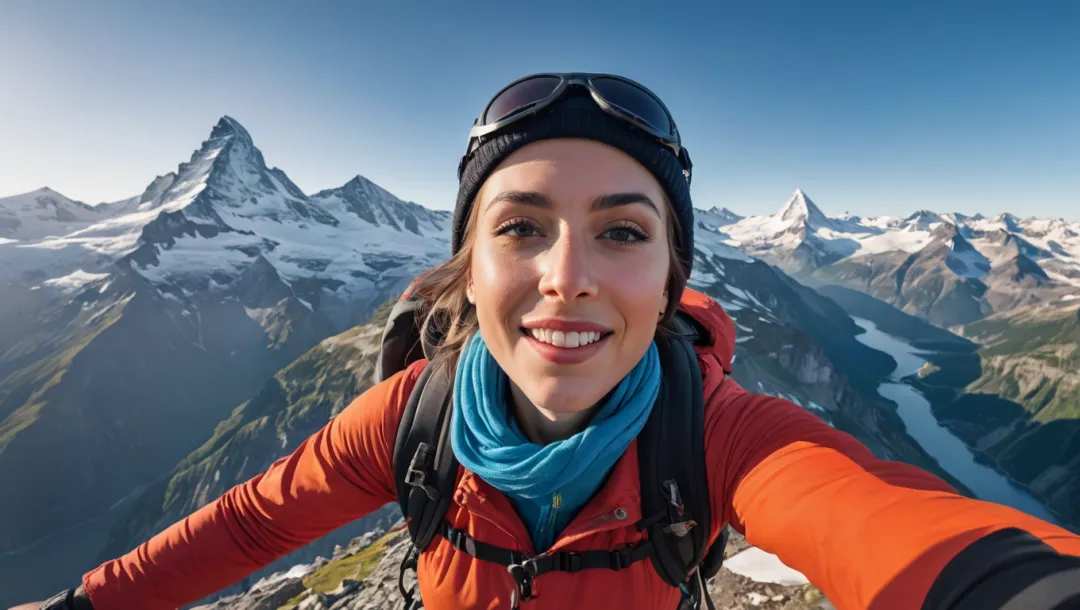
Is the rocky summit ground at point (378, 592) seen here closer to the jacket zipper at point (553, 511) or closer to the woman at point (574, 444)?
the woman at point (574, 444)

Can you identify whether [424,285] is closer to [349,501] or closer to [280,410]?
→ [349,501]

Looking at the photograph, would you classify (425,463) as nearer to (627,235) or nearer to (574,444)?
(574,444)

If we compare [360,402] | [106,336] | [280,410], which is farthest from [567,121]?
[106,336]

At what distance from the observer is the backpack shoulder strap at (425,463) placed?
4.04 metres

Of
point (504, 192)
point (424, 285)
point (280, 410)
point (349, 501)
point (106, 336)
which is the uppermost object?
point (106, 336)

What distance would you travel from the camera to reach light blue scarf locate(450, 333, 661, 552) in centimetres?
363

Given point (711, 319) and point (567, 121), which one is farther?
point (711, 319)

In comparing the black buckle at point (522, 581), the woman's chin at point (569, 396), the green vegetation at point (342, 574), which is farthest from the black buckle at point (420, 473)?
the green vegetation at point (342, 574)

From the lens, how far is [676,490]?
361 centimetres

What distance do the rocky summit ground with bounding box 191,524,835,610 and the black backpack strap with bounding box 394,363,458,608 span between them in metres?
9.35

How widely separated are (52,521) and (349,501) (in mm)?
220659

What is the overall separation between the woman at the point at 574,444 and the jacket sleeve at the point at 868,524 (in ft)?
0.04

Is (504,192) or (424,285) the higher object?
(504,192)

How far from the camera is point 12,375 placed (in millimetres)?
192625
